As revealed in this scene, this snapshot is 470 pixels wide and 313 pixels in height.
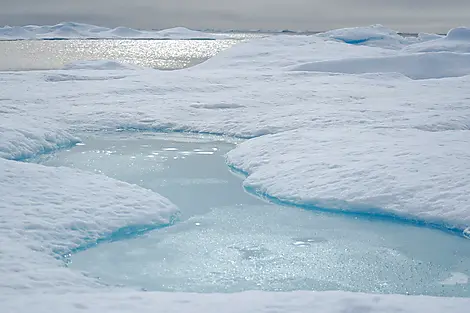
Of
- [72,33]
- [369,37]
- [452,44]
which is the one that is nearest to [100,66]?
[452,44]

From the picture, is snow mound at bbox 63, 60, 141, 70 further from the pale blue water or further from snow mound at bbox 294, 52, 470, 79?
the pale blue water

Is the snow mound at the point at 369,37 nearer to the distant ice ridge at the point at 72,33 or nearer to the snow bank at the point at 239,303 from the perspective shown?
the snow bank at the point at 239,303

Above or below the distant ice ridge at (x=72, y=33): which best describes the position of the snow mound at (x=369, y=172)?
below

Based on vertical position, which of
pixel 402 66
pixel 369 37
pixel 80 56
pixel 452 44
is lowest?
pixel 80 56

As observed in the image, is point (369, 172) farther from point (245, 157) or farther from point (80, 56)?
point (80, 56)

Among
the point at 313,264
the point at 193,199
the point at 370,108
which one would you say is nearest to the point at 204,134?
the point at 370,108

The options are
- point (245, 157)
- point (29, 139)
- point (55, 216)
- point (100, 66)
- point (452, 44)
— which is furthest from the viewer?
point (452, 44)

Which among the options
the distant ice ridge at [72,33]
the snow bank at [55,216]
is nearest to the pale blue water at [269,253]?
the snow bank at [55,216]
